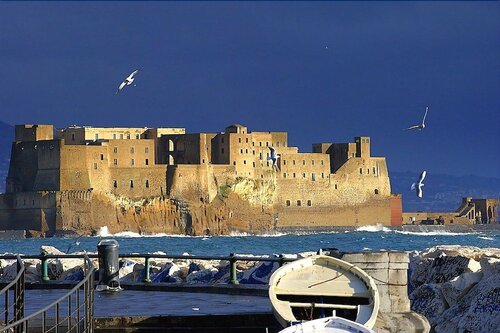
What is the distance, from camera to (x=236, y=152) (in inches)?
3752

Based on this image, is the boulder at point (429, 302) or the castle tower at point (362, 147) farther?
the castle tower at point (362, 147)

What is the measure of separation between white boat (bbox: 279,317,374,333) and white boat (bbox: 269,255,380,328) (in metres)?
0.78

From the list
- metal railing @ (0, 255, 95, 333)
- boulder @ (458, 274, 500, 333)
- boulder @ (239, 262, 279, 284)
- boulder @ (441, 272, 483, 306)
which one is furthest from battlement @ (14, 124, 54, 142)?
metal railing @ (0, 255, 95, 333)

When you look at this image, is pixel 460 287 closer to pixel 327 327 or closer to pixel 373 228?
pixel 327 327

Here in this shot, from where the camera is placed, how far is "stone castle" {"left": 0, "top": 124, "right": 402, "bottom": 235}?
8912cm

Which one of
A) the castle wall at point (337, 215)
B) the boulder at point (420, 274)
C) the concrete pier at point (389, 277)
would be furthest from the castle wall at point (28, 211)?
the concrete pier at point (389, 277)

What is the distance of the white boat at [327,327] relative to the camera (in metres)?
8.05

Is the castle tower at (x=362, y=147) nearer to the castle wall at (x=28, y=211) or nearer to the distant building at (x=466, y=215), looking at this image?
the distant building at (x=466, y=215)

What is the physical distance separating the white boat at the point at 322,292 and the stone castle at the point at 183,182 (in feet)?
256

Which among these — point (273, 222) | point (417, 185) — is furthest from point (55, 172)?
point (417, 185)

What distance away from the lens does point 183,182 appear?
92000mm

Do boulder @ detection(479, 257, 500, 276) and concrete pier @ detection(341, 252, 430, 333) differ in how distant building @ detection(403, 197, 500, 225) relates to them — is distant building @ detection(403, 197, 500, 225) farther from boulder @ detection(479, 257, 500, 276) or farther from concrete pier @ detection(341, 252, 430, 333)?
concrete pier @ detection(341, 252, 430, 333)

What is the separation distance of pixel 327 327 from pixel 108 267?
6.36 meters

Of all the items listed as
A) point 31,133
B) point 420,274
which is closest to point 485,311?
point 420,274
